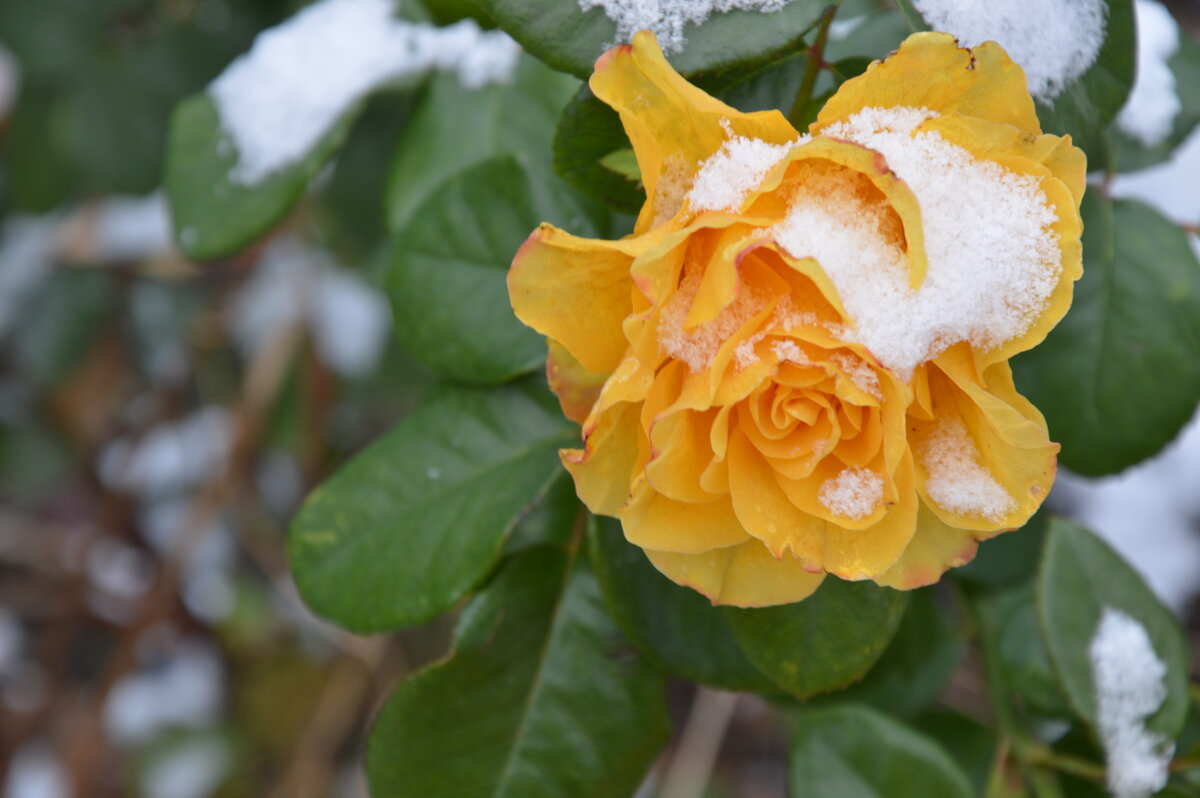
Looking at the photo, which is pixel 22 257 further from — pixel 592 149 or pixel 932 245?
pixel 932 245

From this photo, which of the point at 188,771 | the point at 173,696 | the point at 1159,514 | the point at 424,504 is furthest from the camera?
the point at 173,696

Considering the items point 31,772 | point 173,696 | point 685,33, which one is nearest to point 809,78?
point 685,33

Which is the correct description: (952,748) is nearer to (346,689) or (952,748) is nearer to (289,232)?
(346,689)

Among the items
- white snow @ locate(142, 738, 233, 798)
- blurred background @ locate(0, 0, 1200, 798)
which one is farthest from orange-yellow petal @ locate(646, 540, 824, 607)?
white snow @ locate(142, 738, 233, 798)

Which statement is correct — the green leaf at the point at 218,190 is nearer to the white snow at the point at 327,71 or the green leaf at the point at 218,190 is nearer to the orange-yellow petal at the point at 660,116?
the white snow at the point at 327,71

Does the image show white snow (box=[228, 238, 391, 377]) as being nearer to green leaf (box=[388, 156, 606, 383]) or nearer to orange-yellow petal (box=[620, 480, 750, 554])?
green leaf (box=[388, 156, 606, 383])

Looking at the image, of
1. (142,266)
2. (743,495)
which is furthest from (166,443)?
(743,495)
